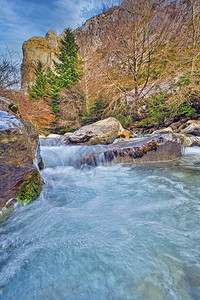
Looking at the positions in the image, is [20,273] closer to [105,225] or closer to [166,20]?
[105,225]

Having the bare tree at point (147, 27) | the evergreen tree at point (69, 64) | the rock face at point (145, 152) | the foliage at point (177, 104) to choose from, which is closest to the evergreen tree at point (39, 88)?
the evergreen tree at point (69, 64)

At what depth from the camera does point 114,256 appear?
128cm

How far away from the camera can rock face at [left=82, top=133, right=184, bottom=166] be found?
433 cm

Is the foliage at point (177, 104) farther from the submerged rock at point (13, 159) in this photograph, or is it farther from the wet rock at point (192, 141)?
the submerged rock at point (13, 159)

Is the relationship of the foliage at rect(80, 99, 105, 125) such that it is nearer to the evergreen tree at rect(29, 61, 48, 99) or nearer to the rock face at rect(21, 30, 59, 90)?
the evergreen tree at rect(29, 61, 48, 99)

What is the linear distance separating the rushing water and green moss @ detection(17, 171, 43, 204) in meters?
0.11

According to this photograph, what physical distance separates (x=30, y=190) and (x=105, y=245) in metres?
1.55

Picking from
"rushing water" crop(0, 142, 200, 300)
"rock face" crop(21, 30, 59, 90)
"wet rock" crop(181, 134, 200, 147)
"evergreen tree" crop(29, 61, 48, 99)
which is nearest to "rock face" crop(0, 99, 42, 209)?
"rushing water" crop(0, 142, 200, 300)

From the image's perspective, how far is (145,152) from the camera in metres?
4.36

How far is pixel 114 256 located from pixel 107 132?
6.08 m

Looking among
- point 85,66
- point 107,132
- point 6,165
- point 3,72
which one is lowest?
point 6,165

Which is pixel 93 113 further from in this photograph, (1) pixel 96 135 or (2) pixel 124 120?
(1) pixel 96 135

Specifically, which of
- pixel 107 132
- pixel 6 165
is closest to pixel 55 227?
pixel 6 165

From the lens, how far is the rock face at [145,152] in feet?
14.2
